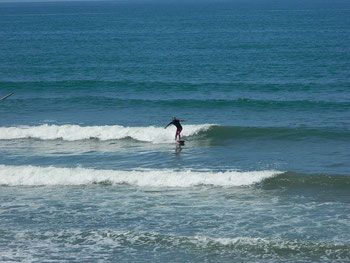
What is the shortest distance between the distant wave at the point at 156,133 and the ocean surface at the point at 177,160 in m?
0.08

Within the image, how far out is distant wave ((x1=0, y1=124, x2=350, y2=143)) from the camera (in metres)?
29.7

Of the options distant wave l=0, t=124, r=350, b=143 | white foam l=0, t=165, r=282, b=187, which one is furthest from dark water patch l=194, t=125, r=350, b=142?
white foam l=0, t=165, r=282, b=187

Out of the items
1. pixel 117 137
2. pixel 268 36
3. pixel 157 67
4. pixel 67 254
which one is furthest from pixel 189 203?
pixel 268 36

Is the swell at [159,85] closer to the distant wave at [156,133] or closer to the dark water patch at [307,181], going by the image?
the distant wave at [156,133]

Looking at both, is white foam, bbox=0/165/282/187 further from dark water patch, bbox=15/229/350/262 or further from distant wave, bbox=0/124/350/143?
distant wave, bbox=0/124/350/143

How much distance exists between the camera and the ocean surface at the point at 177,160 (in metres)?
17.5

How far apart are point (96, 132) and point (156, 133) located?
3.60m

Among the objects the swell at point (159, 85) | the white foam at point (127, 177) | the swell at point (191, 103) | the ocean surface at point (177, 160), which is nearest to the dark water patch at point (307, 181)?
the ocean surface at point (177, 160)

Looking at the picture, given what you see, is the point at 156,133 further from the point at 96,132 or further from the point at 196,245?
the point at 196,245

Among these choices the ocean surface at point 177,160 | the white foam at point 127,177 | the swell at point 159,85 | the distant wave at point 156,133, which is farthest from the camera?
the swell at point 159,85

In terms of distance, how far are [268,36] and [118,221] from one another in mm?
63116

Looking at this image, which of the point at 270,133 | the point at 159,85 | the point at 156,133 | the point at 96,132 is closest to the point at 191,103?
the point at 159,85

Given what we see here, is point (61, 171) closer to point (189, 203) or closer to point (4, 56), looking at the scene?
point (189, 203)

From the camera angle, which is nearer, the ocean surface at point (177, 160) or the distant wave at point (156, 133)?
the ocean surface at point (177, 160)
